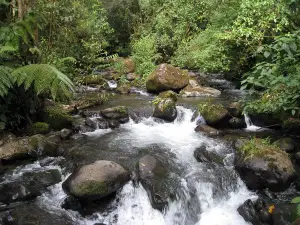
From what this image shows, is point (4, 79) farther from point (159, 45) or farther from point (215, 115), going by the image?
point (159, 45)

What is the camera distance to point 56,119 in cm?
733

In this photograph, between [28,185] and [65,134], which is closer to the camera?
[28,185]

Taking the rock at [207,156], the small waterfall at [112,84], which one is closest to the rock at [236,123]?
the rock at [207,156]

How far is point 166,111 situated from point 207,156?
104 inches

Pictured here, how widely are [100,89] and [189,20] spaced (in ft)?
22.0

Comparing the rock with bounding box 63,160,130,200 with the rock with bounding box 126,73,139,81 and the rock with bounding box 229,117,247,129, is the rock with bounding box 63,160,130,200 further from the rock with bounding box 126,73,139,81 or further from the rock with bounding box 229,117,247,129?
the rock with bounding box 126,73,139,81

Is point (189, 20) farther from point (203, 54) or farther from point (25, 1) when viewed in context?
point (25, 1)

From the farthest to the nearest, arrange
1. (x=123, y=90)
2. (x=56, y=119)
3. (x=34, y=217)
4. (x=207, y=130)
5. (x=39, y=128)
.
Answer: (x=123, y=90) → (x=207, y=130) → (x=56, y=119) → (x=39, y=128) → (x=34, y=217)

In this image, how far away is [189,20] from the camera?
15.9 m

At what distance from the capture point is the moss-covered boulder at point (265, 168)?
5293 mm

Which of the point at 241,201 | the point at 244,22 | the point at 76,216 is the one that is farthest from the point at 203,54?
the point at 76,216

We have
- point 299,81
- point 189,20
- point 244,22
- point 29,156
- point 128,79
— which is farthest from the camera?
point 189,20

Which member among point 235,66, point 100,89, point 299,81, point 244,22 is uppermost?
point 244,22

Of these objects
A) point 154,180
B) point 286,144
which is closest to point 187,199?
point 154,180
